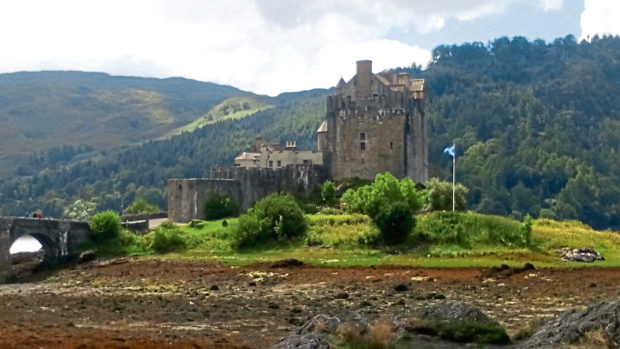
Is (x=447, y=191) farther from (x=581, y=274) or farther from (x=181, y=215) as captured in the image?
(x=581, y=274)

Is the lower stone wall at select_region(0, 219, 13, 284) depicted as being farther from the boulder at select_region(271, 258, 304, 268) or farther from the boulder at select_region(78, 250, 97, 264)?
the boulder at select_region(271, 258, 304, 268)

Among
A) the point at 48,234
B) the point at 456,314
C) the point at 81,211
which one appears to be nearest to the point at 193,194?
the point at 48,234

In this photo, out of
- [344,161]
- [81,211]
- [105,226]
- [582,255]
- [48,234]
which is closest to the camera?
[582,255]

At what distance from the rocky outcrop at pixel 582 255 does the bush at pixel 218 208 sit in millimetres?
32705

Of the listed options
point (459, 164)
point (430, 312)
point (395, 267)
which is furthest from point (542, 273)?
point (459, 164)

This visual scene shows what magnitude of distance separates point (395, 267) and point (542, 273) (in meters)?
8.63

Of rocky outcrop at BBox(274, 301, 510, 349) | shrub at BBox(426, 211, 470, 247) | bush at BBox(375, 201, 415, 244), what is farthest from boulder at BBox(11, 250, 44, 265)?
rocky outcrop at BBox(274, 301, 510, 349)

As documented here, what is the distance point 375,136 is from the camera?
84062 mm

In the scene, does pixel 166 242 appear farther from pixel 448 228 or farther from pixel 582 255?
pixel 582 255

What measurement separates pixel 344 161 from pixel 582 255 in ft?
114

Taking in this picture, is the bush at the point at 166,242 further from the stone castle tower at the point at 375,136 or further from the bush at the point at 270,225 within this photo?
the stone castle tower at the point at 375,136

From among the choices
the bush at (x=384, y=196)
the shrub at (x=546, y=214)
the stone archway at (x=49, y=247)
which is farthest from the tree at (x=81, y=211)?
the bush at (x=384, y=196)

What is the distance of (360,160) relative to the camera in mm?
84500

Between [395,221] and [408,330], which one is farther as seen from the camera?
[395,221]
